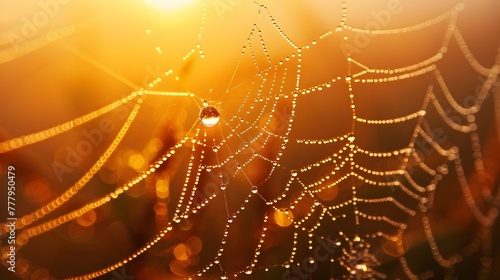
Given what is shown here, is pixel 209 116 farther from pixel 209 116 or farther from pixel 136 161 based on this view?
pixel 136 161

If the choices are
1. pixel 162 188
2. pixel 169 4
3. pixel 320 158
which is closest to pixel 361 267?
pixel 320 158

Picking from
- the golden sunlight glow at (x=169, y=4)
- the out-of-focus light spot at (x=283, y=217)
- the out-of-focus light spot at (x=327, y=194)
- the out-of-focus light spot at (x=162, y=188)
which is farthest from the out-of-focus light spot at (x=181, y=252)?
the golden sunlight glow at (x=169, y=4)

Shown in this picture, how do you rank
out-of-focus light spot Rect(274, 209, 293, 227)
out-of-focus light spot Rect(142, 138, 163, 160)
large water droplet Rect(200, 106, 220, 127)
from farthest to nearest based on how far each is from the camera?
out-of-focus light spot Rect(274, 209, 293, 227)
out-of-focus light spot Rect(142, 138, 163, 160)
large water droplet Rect(200, 106, 220, 127)

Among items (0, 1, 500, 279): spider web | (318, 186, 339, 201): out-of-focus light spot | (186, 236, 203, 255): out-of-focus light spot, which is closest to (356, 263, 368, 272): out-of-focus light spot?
(0, 1, 500, 279): spider web

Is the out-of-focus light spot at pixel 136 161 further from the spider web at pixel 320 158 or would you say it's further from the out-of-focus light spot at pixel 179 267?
the out-of-focus light spot at pixel 179 267

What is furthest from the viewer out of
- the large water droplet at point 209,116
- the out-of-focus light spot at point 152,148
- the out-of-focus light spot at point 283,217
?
the out-of-focus light spot at point 283,217

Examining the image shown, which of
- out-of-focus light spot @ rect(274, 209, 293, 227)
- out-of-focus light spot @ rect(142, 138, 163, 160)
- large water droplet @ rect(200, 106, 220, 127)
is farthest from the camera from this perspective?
out-of-focus light spot @ rect(274, 209, 293, 227)

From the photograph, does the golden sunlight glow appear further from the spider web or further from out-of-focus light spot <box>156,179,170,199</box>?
out-of-focus light spot <box>156,179,170,199</box>

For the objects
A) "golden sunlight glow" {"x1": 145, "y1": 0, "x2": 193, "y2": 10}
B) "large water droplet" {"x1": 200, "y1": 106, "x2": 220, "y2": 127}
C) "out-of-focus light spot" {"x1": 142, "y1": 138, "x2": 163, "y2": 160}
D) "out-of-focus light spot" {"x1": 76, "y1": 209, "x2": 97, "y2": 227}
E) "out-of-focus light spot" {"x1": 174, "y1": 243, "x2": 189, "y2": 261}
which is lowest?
"out-of-focus light spot" {"x1": 174, "y1": 243, "x2": 189, "y2": 261}
